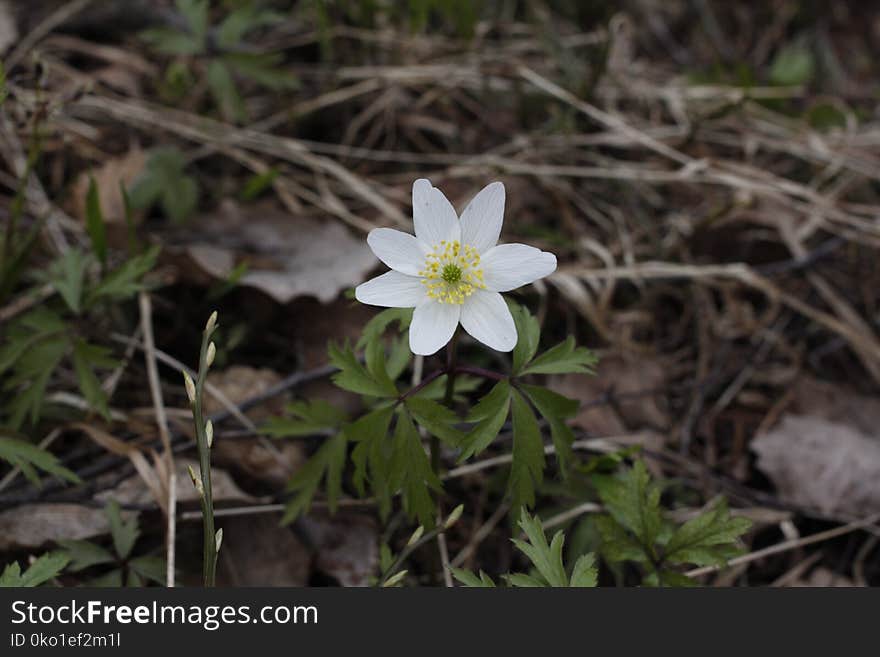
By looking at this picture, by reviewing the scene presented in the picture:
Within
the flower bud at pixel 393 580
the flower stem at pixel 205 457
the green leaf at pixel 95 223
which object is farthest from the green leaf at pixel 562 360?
the green leaf at pixel 95 223

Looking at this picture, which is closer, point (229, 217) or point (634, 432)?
point (634, 432)

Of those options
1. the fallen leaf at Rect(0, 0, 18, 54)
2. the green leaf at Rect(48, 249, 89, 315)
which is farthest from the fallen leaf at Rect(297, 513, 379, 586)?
the fallen leaf at Rect(0, 0, 18, 54)

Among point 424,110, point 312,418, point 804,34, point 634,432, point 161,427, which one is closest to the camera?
point 312,418

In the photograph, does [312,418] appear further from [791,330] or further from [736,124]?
[736,124]

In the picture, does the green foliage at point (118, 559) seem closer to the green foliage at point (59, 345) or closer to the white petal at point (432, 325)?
the green foliage at point (59, 345)

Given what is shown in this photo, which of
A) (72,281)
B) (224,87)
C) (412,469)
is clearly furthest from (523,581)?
(224,87)

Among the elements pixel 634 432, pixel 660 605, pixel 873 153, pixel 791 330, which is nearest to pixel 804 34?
pixel 873 153
